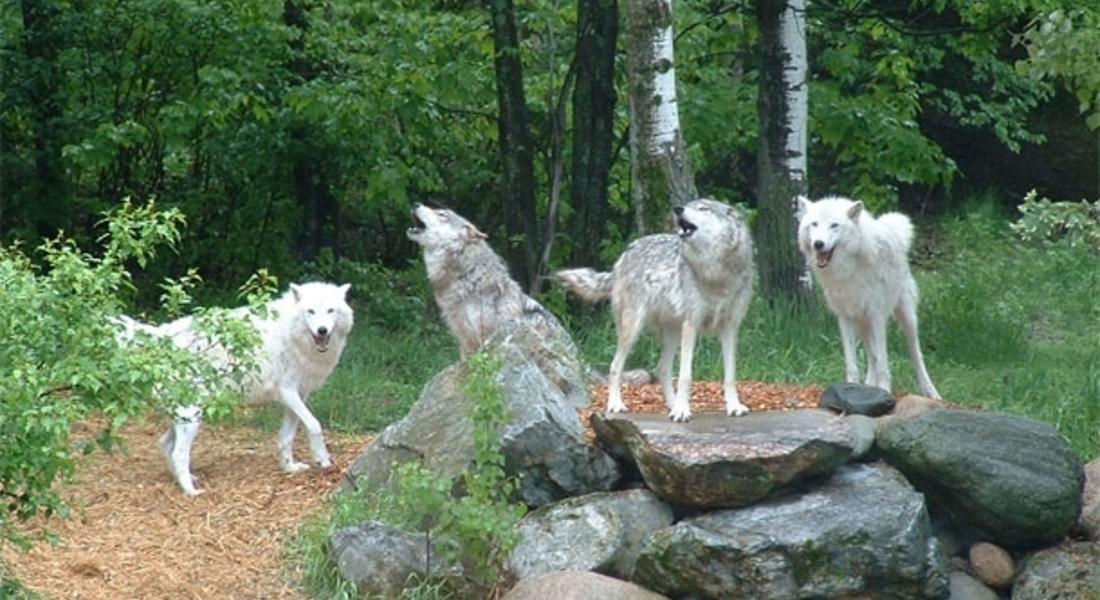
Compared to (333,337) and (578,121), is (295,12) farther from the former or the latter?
(333,337)

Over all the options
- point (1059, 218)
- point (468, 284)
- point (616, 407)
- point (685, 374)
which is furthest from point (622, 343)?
point (1059, 218)

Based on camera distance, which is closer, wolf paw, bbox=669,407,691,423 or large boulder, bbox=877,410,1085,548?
large boulder, bbox=877,410,1085,548

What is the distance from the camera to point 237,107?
46.9ft

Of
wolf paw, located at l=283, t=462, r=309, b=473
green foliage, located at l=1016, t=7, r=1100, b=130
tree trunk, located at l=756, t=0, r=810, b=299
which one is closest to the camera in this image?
green foliage, located at l=1016, t=7, r=1100, b=130

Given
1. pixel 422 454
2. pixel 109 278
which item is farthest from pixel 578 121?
pixel 109 278

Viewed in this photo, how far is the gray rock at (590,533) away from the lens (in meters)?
8.16

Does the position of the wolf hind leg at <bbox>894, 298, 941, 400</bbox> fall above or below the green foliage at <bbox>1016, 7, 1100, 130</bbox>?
below

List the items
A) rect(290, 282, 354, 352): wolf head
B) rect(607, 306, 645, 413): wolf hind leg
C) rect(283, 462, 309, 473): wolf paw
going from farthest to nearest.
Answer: rect(283, 462, 309, 473): wolf paw < rect(290, 282, 354, 352): wolf head < rect(607, 306, 645, 413): wolf hind leg

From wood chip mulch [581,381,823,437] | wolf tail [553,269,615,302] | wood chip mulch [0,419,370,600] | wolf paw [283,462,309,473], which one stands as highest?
wolf tail [553,269,615,302]

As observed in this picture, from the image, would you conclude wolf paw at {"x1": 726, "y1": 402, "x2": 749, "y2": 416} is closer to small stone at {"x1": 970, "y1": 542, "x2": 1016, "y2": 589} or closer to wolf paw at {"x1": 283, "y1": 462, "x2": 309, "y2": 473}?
small stone at {"x1": 970, "y1": 542, "x2": 1016, "y2": 589}

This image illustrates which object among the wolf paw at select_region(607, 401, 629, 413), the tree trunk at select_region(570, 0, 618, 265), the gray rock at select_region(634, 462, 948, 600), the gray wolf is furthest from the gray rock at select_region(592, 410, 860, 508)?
the tree trunk at select_region(570, 0, 618, 265)

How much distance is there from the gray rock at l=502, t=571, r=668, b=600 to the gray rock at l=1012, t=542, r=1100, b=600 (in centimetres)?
178

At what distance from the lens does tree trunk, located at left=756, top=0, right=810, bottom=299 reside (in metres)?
12.8

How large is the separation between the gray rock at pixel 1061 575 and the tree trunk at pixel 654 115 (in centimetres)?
460
